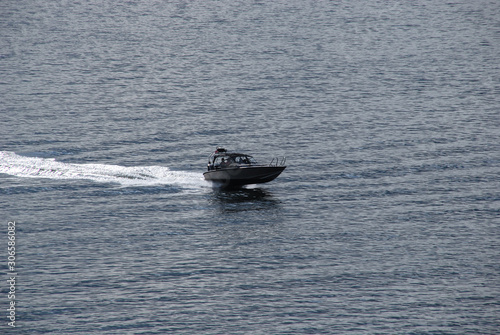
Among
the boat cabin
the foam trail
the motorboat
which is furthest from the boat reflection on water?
the foam trail

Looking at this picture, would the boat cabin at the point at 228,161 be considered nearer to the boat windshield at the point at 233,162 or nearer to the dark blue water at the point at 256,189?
the boat windshield at the point at 233,162

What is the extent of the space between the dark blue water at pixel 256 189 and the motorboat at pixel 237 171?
152cm

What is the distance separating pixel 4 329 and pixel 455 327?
3135 cm

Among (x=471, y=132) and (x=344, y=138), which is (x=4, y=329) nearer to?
(x=344, y=138)

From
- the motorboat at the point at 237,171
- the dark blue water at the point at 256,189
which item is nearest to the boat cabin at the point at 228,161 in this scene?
the motorboat at the point at 237,171

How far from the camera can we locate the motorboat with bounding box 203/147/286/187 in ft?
233

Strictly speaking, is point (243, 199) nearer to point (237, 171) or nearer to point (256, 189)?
point (237, 171)

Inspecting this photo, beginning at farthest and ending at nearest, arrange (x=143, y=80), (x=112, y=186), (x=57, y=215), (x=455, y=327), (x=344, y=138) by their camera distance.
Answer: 1. (x=143, y=80)
2. (x=344, y=138)
3. (x=112, y=186)
4. (x=57, y=215)
5. (x=455, y=327)

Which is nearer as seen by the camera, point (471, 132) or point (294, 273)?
point (294, 273)

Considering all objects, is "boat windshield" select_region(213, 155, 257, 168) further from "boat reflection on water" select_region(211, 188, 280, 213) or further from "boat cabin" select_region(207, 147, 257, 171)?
"boat reflection on water" select_region(211, 188, 280, 213)

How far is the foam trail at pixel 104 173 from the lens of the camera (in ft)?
244

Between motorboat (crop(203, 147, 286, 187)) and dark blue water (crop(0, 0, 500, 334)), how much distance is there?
1.52m

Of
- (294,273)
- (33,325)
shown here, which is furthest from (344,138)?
(33,325)

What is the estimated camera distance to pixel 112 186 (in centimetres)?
7312
